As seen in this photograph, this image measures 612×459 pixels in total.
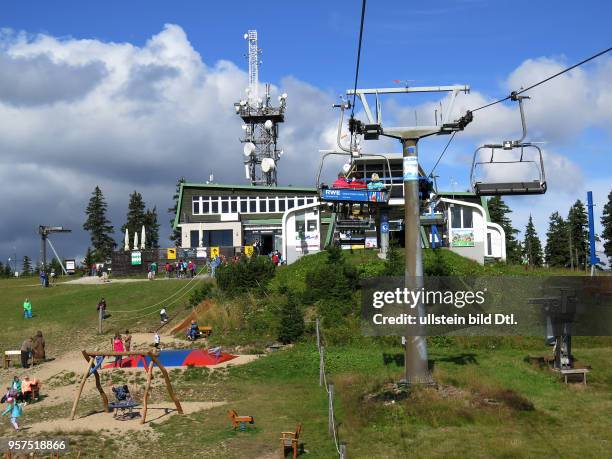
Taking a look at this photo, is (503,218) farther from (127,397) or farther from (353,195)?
(127,397)

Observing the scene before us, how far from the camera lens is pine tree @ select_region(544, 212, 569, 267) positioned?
323 feet

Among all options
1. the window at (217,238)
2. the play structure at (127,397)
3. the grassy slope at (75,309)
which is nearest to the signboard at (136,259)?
the grassy slope at (75,309)

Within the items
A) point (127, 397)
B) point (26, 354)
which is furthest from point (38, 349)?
point (127, 397)

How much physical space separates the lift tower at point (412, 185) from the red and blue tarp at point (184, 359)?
11.0 metres

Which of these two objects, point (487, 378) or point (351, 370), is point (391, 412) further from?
point (351, 370)

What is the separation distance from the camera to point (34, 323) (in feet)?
130

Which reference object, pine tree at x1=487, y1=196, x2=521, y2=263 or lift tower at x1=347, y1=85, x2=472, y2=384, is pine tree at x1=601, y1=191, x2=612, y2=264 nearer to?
pine tree at x1=487, y1=196, x2=521, y2=263

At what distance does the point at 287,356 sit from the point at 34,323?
1902 centimetres

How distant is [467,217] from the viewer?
51594mm

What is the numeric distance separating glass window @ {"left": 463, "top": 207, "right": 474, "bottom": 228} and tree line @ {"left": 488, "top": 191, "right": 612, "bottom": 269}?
35.0m

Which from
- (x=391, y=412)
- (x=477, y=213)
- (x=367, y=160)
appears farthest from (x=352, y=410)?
(x=477, y=213)

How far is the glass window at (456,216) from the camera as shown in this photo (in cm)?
5177

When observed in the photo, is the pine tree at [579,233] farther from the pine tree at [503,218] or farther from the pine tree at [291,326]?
the pine tree at [291,326]

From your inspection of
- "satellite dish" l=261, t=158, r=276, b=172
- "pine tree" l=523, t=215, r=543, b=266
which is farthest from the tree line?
"satellite dish" l=261, t=158, r=276, b=172
